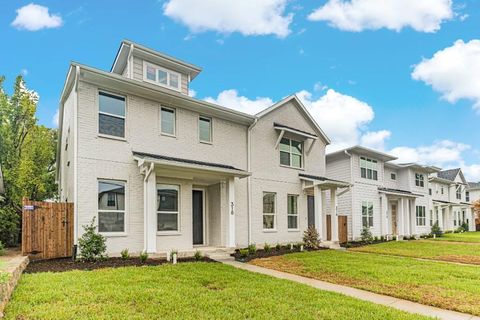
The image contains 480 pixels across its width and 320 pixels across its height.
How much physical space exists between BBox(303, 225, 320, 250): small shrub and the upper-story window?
884 centimetres

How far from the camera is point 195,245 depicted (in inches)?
570

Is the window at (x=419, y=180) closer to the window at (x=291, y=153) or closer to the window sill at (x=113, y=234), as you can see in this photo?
the window at (x=291, y=153)

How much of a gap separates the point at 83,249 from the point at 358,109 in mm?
24664

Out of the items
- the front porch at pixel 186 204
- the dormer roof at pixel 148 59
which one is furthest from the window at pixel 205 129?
the dormer roof at pixel 148 59

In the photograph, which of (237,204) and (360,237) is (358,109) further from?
(237,204)

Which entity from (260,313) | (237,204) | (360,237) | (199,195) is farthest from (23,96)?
(360,237)

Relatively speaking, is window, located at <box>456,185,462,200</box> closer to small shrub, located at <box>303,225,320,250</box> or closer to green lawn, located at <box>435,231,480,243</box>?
green lawn, located at <box>435,231,480,243</box>

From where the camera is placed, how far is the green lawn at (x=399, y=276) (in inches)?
278

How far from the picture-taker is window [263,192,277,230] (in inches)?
649

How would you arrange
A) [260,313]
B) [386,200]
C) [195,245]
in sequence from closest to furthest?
[260,313] < [195,245] < [386,200]

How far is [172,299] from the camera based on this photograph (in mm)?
6273

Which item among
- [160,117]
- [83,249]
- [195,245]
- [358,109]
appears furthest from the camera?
[358,109]

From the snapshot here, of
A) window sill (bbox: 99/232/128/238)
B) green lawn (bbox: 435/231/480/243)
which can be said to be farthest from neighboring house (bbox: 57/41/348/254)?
green lawn (bbox: 435/231/480/243)

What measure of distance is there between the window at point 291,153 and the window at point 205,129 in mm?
4387
